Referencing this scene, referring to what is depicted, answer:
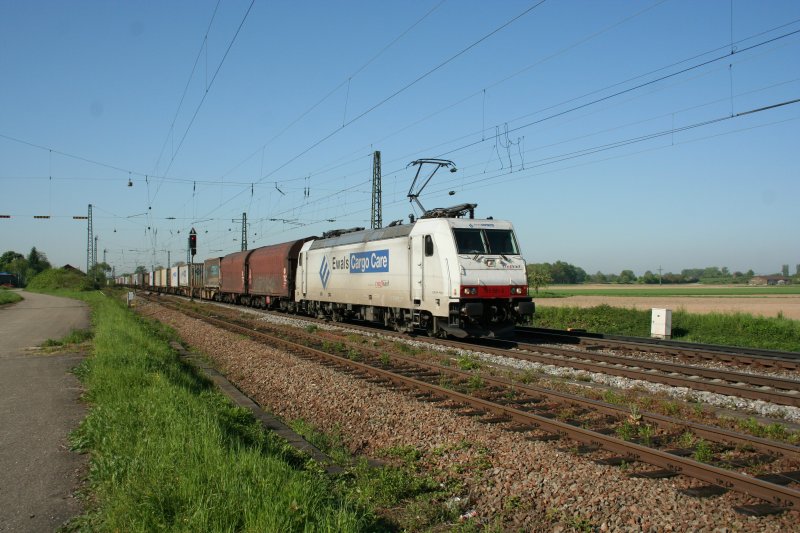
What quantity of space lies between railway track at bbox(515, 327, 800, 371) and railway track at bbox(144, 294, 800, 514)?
6.05m

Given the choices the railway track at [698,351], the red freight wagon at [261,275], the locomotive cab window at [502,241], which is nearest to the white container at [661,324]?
the railway track at [698,351]

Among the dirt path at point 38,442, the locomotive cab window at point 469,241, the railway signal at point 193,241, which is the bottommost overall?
the dirt path at point 38,442

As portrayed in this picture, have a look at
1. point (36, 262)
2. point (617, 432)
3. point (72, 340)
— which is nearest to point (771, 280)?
point (72, 340)

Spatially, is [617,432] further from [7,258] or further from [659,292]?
[7,258]

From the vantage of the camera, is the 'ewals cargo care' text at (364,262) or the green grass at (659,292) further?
the green grass at (659,292)

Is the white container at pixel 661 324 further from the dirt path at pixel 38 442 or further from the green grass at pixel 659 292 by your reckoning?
the green grass at pixel 659 292

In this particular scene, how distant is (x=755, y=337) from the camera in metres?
18.4

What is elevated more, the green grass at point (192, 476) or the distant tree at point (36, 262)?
the distant tree at point (36, 262)

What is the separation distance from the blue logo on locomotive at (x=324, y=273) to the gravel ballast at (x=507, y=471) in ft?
42.9

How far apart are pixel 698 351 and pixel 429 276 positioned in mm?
6978

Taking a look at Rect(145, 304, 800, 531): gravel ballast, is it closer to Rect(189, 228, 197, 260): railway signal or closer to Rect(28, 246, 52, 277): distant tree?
Rect(189, 228, 197, 260): railway signal

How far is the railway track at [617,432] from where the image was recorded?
17.0 ft

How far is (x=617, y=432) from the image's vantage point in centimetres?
680

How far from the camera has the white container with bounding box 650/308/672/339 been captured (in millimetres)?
18828
